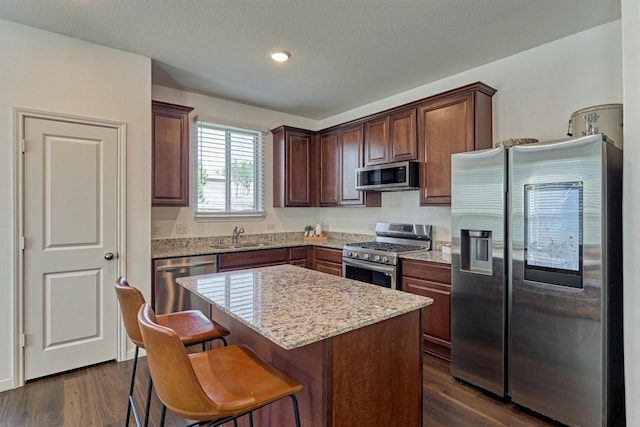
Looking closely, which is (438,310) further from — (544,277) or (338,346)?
(338,346)

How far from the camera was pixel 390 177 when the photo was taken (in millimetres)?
3670

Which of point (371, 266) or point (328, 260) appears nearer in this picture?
point (371, 266)

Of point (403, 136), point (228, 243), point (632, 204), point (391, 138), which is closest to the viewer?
point (632, 204)

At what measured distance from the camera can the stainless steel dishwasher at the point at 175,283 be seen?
3199 mm

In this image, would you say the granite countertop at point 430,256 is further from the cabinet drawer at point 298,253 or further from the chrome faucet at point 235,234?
the chrome faucet at point 235,234

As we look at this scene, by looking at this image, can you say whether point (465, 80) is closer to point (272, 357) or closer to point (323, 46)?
point (323, 46)

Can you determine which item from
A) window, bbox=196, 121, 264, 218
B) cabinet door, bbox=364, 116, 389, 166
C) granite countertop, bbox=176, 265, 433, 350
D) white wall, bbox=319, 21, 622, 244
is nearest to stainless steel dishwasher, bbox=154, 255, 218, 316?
window, bbox=196, 121, 264, 218

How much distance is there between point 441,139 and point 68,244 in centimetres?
339

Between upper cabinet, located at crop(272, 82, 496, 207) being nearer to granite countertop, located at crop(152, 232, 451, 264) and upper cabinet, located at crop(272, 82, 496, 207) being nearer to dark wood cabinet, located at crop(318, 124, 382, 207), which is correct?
dark wood cabinet, located at crop(318, 124, 382, 207)

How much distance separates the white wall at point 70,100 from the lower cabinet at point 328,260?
198cm

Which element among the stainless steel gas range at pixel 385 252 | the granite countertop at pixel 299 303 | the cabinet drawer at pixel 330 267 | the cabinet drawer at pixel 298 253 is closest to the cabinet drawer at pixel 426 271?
the stainless steel gas range at pixel 385 252

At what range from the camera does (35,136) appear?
103 inches

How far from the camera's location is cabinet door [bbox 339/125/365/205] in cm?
419

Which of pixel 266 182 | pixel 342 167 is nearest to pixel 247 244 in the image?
pixel 266 182
